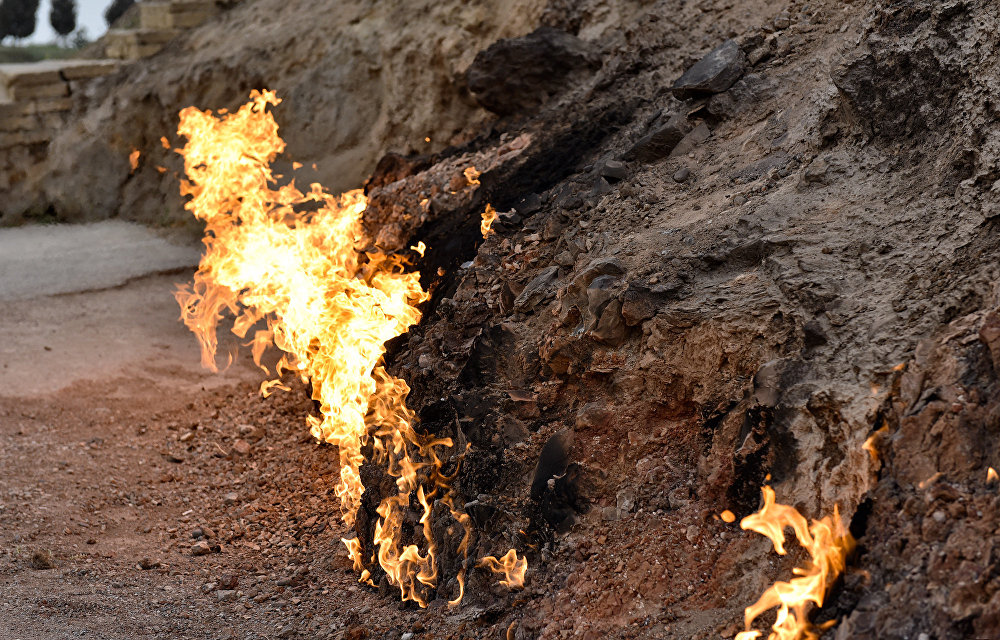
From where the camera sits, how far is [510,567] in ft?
15.5

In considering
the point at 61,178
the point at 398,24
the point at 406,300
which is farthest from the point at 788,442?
the point at 61,178

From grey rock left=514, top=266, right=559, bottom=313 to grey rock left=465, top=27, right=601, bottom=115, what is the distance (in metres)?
2.76

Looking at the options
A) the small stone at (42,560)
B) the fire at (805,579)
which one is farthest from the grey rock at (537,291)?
the small stone at (42,560)

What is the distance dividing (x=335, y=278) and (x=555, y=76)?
2.71 metres

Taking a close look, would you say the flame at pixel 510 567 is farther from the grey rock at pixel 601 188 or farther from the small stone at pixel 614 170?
the small stone at pixel 614 170

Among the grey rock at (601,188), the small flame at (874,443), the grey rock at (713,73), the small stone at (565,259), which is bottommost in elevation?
the small stone at (565,259)

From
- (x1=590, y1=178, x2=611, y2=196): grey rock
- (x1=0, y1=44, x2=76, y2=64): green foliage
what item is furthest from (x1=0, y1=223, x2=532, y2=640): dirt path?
(x1=0, y1=44, x2=76, y2=64): green foliage

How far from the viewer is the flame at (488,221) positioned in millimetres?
6785

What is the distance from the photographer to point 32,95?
41.0ft

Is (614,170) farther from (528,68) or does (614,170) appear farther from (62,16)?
(62,16)

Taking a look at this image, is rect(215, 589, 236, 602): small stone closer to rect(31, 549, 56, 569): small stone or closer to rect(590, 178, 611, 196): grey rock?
rect(31, 549, 56, 569): small stone

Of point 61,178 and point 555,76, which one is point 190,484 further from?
point 61,178

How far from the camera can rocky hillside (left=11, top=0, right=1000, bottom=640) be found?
11.6ft

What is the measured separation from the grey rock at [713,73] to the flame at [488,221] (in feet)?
5.27
